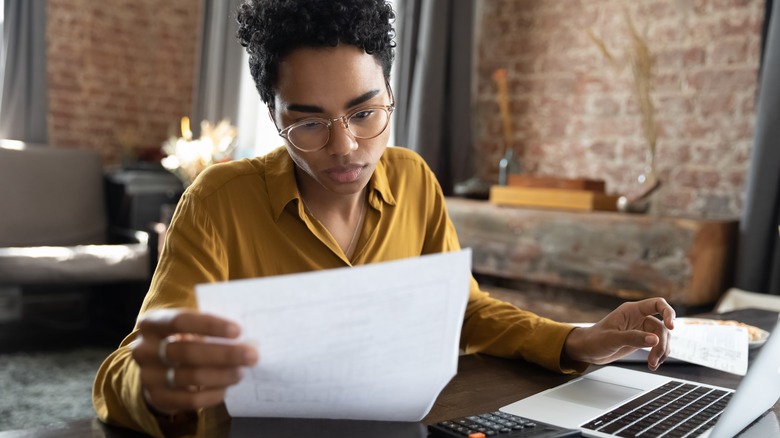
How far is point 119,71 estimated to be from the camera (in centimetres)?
478

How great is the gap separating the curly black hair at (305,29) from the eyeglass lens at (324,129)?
98 mm

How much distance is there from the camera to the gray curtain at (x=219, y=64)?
4586 mm

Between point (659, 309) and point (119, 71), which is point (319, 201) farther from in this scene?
point (119, 71)

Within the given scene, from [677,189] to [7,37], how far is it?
137 inches

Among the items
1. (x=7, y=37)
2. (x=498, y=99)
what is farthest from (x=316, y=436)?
(x=7, y=37)

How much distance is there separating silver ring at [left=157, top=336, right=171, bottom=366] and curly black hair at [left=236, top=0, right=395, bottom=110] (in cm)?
56

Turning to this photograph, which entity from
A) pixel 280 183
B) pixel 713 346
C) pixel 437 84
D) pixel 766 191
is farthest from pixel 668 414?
pixel 437 84

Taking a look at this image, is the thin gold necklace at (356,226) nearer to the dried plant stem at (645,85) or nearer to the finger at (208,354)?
the finger at (208,354)

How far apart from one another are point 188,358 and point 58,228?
3.86 meters

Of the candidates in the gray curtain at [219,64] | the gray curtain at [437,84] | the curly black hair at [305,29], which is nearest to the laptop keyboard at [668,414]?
the curly black hair at [305,29]

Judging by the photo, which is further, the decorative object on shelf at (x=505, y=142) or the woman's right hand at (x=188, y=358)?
the decorative object on shelf at (x=505, y=142)

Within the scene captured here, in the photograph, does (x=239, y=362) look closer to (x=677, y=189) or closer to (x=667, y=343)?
(x=667, y=343)

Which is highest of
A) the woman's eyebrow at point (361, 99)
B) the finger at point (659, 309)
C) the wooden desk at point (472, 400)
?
the woman's eyebrow at point (361, 99)

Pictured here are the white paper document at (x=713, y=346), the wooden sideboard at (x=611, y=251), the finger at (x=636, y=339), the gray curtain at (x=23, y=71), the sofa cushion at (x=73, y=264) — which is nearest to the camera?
the finger at (x=636, y=339)
